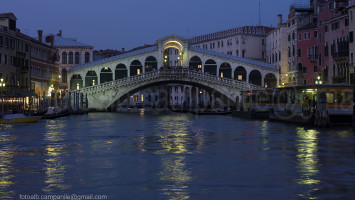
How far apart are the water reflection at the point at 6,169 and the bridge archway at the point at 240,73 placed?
4745 cm

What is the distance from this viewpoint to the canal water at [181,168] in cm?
1079

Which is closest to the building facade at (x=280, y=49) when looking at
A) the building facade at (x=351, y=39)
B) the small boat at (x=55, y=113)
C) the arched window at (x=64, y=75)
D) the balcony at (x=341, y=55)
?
the balcony at (x=341, y=55)

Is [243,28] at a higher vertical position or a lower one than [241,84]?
higher

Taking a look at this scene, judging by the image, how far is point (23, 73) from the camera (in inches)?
2073

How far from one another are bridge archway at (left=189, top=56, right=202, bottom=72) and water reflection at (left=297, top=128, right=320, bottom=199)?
43.7 m

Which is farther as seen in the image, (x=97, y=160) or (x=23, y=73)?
(x=23, y=73)

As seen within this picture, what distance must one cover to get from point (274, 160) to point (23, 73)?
41161 millimetres

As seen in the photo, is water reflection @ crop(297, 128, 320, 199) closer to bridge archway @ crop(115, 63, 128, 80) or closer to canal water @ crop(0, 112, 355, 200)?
canal water @ crop(0, 112, 355, 200)

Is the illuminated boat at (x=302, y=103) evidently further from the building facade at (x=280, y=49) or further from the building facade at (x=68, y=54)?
the building facade at (x=68, y=54)

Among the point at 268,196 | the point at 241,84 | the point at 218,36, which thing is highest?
the point at 218,36

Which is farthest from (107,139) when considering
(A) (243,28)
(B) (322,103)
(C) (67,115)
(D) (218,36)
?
(D) (218,36)

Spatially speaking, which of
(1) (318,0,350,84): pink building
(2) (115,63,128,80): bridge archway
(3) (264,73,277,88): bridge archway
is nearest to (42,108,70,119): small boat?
(2) (115,63,128,80): bridge archway

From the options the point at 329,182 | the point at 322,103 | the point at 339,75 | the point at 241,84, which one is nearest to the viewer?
the point at 329,182

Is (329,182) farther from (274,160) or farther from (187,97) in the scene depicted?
(187,97)
